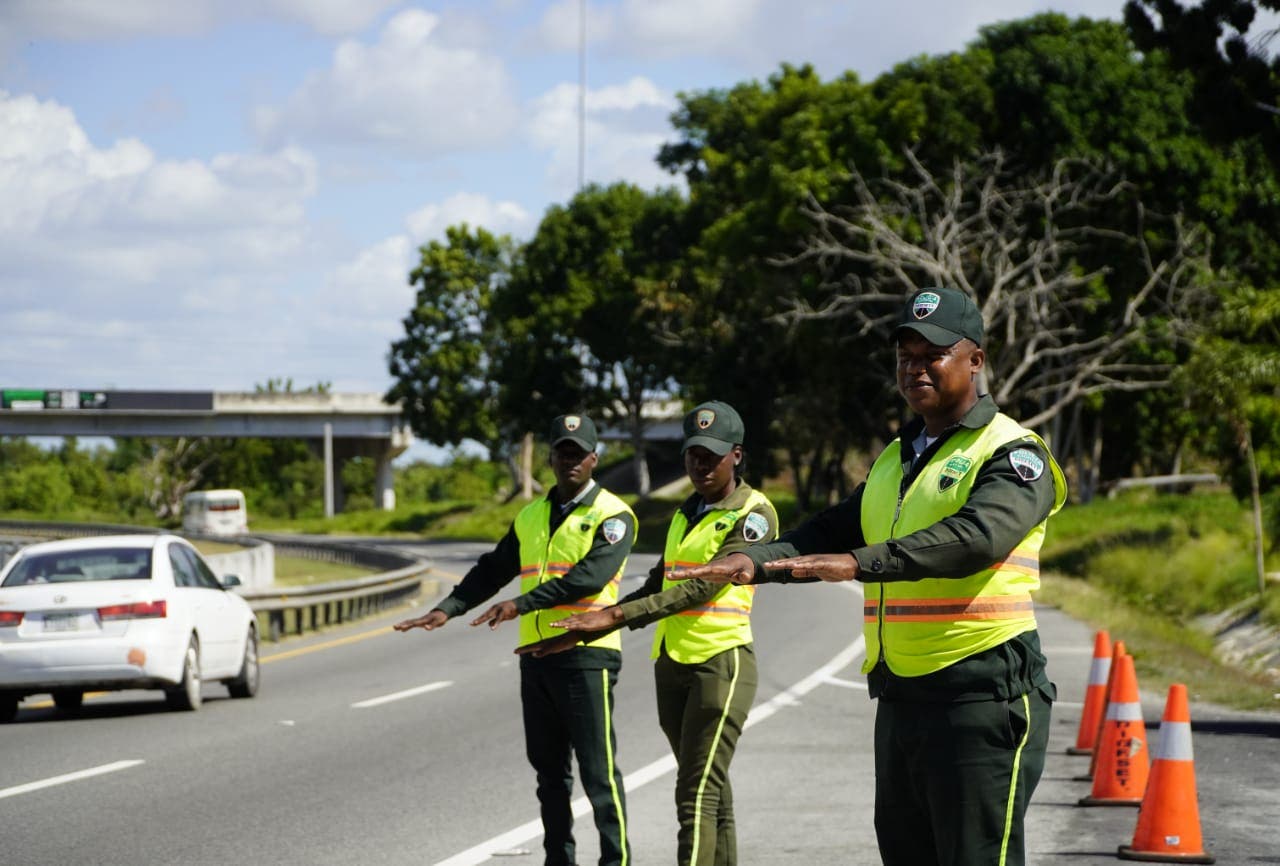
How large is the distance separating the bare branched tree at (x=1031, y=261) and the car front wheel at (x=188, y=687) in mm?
24693

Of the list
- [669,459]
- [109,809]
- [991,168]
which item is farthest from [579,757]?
[669,459]

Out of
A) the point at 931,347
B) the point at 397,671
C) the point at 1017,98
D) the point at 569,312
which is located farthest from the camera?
the point at 569,312

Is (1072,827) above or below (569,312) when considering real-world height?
below

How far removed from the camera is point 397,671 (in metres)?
19.4

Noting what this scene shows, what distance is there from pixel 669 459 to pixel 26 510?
5170 centimetres

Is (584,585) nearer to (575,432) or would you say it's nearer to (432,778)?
(575,432)

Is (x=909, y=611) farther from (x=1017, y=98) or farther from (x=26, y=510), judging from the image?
(x=26, y=510)

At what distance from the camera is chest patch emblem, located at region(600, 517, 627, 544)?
23.4 ft

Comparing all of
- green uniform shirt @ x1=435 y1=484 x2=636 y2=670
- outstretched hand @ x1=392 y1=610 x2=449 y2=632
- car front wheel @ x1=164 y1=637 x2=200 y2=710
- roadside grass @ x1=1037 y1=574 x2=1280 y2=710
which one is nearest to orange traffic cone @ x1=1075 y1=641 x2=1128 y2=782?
green uniform shirt @ x1=435 y1=484 x2=636 y2=670

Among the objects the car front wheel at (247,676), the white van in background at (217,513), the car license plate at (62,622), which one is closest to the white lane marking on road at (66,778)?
the car license plate at (62,622)

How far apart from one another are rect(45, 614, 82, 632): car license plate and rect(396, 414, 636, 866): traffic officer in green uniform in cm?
791

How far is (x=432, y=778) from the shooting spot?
11.3m

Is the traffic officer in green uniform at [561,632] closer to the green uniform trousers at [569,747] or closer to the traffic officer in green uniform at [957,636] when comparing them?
the green uniform trousers at [569,747]

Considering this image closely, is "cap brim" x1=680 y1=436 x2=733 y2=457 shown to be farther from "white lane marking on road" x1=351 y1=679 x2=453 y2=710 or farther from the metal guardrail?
the metal guardrail
